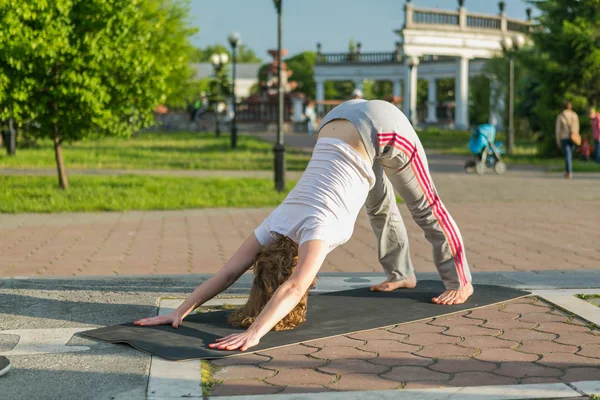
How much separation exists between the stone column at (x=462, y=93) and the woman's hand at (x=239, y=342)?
50.6 metres

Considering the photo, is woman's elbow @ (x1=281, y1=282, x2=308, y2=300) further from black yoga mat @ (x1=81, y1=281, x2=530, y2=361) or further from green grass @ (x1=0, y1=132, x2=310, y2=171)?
green grass @ (x1=0, y1=132, x2=310, y2=171)

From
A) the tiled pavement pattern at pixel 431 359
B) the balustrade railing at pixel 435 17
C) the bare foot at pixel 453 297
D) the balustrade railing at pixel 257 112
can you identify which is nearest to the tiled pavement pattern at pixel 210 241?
the bare foot at pixel 453 297

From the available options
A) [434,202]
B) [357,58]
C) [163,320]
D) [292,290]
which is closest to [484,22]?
[357,58]

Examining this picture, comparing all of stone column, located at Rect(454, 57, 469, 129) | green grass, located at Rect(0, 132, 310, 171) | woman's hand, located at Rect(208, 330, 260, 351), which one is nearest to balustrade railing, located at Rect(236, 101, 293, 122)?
stone column, located at Rect(454, 57, 469, 129)

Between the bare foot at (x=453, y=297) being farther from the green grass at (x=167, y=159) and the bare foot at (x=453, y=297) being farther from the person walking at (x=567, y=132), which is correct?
the green grass at (x=167, y=159)

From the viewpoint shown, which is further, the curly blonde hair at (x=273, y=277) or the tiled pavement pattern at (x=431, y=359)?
the curly blonde hair at (x=273, y=277)

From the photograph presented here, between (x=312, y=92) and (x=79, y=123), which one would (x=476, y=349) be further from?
(x=312, y=92)

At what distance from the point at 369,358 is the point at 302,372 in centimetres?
44

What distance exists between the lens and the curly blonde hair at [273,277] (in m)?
5.12

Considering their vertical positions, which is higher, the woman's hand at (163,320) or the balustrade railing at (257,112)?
the balustrade railing at (257,112)

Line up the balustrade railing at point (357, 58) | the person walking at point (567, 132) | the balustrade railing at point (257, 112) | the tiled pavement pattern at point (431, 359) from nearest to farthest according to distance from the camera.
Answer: the tiled pavement pattern at point (431, 359) → the person walking at point (567, 132) → the balustrade railing at point (257, 112) → the balustrade railing at point (357, 58)

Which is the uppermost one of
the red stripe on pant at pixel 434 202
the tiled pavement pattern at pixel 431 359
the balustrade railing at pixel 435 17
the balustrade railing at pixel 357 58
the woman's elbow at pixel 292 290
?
the balustrade railing at pixel 435 17

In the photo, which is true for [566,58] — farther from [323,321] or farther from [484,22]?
[484,22]

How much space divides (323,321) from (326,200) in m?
0.76
